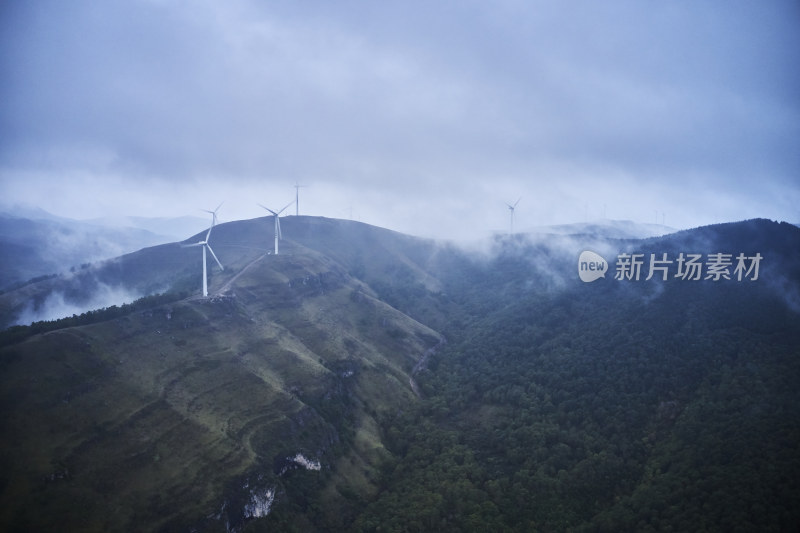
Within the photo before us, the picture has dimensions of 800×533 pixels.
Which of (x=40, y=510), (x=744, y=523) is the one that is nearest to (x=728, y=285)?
(x=744, y=523)

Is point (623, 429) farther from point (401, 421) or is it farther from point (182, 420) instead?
point (182, 420)

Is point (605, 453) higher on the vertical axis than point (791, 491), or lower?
lower

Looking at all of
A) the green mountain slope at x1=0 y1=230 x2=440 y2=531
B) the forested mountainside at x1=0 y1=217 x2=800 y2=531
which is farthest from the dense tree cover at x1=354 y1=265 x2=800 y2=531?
the green mountain slope at x1=0 y1=230 x2=440 y2=531

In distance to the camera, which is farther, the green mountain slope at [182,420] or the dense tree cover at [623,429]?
the dense tree cover at [623,429]

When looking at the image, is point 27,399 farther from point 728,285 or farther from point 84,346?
point 728,285

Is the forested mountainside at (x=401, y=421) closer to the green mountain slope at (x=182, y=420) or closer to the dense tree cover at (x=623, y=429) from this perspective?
the green mountain slope at (x=182, y=420)

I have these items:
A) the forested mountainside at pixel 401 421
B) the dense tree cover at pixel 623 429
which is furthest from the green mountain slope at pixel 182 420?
the dense tree cover at pixel 623 429
